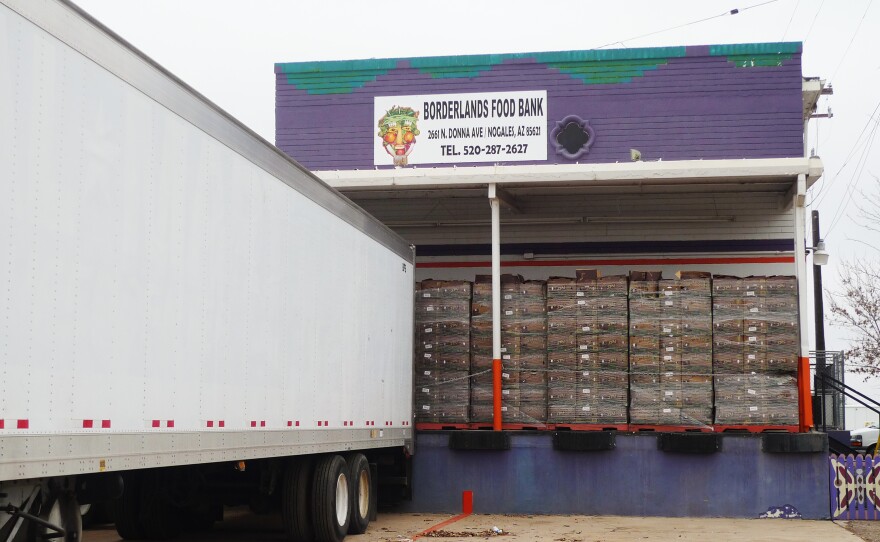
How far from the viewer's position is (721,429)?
1777 cm

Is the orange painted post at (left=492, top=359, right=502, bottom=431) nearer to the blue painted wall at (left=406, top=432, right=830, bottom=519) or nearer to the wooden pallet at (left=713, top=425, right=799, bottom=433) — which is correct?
the blue painted wall at (left=406, top=432, right=830, bottom=519)

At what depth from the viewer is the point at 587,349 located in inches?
720

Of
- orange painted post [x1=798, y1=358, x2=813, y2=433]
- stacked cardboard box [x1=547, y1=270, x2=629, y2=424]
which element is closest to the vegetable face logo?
stacked cardboard box [x1=547, y1=270, x2=629, y2=424]

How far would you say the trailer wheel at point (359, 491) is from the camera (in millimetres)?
14532

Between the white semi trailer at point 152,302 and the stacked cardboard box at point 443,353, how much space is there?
4.65 m

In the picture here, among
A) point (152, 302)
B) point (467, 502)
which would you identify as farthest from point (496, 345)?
point (152, 302)

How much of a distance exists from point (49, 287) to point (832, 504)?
44.2 feet

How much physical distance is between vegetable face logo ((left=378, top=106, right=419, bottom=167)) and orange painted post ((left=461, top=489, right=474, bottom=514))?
7402mm

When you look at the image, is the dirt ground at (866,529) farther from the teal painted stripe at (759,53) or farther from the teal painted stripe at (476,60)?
the teal painted stripe at (476,60)

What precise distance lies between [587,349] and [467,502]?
3.08m

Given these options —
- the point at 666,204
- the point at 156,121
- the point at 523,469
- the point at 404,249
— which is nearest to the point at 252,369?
the point at 156,121

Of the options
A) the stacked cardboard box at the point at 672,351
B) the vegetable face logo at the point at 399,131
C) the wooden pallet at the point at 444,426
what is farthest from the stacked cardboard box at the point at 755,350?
the vegetable face logo at the point at 399,131

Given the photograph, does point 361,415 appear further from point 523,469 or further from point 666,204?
point 666,204

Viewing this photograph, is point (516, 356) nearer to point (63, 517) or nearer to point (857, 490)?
point (857, 490)
